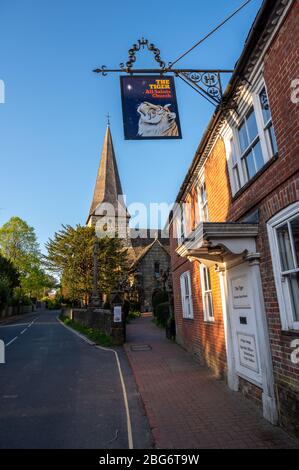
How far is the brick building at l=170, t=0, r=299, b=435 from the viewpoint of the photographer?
432cm

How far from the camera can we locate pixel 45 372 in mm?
8852

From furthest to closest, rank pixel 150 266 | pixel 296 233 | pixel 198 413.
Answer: pixel 150 266, pixel 198 413, pixel 296 233

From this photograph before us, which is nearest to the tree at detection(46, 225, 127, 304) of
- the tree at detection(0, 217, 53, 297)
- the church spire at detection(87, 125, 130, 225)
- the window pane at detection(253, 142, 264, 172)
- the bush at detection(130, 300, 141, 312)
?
the bush at detection(130, 300, 141, 312)

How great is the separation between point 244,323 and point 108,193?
156 ft

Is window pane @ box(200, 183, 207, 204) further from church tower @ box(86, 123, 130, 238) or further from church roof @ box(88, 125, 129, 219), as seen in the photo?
church roof @ box(88, 125, 129, 219)

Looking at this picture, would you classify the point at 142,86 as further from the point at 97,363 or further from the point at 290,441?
the point at 97,363

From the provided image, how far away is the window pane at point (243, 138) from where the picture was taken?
5.96 meters

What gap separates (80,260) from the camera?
106 ft

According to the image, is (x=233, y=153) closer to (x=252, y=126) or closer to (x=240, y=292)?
(x=252, y=126)

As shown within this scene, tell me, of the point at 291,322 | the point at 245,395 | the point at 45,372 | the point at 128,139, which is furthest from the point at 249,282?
the point at 45,372

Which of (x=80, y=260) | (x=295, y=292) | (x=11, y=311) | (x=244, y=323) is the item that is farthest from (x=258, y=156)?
(x=11, y=311)

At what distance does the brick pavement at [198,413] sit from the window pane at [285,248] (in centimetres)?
238

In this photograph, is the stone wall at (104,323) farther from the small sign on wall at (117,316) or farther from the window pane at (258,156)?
the window pane at (258,156)
